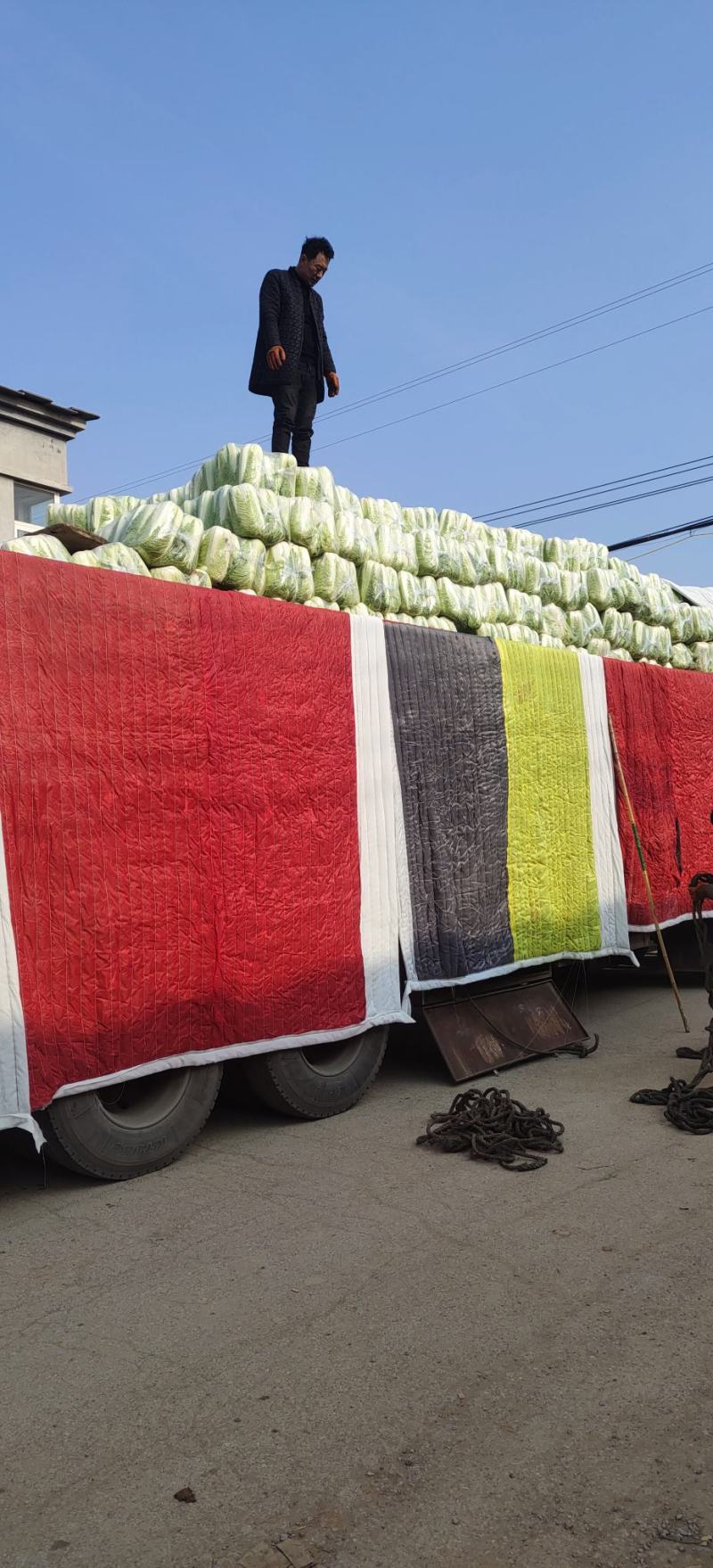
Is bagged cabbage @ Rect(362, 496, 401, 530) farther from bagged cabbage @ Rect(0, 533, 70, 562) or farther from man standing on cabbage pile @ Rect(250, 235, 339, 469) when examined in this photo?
bagged cabbage @ Rect(0, 533, 70, 562)

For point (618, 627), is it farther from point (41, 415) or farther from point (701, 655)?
point (41, 415)

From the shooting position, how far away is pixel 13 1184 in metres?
4.74

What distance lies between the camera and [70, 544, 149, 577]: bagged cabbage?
513 centimetres

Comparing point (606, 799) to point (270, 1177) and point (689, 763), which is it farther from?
point (270, 1177)

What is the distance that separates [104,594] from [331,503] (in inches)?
94.2

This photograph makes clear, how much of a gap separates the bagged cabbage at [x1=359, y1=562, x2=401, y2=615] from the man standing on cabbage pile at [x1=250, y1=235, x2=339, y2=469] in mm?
1557

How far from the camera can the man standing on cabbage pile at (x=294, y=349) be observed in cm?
769

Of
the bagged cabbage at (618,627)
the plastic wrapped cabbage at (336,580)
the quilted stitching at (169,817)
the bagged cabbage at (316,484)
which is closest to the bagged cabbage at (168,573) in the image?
the quilted stitching at (169,817)

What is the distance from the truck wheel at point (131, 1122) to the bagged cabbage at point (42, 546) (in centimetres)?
232

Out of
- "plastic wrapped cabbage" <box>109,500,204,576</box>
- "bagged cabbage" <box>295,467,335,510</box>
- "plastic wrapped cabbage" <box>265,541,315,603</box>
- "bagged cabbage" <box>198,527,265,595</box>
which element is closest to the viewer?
"plastic wrapped cabbage" <box>109,500,204,576</box>

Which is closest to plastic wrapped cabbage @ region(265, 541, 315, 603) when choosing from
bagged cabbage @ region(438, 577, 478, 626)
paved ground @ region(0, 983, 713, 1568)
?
bagged cabbage @ region(438, 577, 478, 626)

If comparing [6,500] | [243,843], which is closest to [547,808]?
[243,843]

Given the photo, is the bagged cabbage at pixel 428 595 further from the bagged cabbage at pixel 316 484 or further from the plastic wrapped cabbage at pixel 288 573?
the plastic wrapped cabbage at pixel 288 573

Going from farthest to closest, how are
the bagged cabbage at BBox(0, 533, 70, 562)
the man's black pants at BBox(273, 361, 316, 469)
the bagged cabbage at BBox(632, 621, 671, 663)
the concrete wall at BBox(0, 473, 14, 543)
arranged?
1. the concrete wall at BBox(0, 473, 14, 543)
2. the bagged cabbage at BBox(632, 621, 671, 663)
3. the man's black pants at BBox(273, 361, 316, 469)
4. the bagged cabbage at BBox(0, 533, 70, 562)
